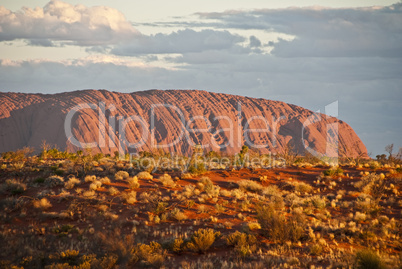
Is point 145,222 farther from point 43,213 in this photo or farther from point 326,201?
point 326,201

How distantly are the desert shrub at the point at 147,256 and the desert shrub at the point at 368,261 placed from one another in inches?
233

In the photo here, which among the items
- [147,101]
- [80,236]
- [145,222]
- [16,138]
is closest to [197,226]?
[145,222]

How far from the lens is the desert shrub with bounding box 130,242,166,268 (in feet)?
39.8

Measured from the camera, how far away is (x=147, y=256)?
12.4 metres

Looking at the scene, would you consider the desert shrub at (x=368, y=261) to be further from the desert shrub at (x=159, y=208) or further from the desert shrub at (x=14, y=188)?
the desert shrub at (x=14, y=188)

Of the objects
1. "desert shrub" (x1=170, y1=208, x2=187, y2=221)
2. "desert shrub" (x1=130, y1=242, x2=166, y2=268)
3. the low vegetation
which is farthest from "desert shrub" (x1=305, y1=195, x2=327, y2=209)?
"desert shrub" (x1=130, y1=242, x2=166, y2=268)

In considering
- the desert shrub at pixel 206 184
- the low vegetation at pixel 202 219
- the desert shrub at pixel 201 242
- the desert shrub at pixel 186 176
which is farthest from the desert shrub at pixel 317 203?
the desert shrub at pixel 186 176

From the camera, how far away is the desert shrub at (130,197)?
19905 mm

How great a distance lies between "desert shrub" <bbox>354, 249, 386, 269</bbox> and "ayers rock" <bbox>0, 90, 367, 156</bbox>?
243 ft

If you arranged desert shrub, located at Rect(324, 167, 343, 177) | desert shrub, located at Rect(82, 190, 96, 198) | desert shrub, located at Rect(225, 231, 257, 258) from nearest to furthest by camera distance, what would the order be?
desert shrub, located at Rect(225, 231, 257, 258)
desert shrub, located at Rect(82, 190, 96, 198)
desert shrub, located at Rect(324, 167, 343, 177)

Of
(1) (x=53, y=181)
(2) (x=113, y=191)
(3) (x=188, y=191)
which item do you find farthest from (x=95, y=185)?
(3) (x=188, y=191)

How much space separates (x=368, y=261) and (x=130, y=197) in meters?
12.7

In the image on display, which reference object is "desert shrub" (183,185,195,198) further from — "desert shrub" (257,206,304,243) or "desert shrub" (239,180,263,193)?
"desert shrub" (257,206,304,243)

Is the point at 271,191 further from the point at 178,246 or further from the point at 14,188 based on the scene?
the point at 14,188
